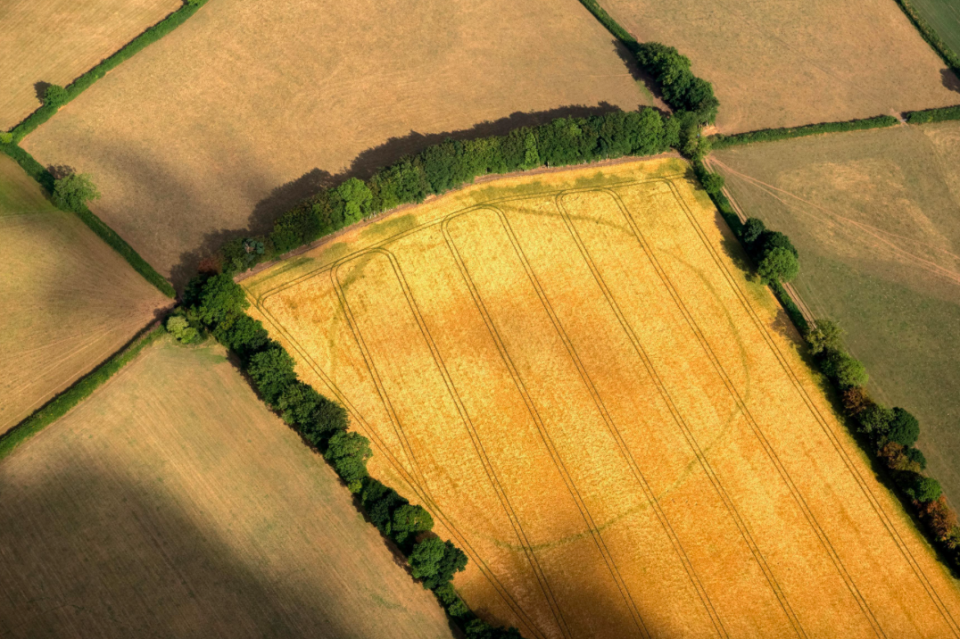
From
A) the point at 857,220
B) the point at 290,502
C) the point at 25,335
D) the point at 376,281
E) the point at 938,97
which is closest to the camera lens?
the point at 290,502

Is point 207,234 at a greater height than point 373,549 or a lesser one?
greater

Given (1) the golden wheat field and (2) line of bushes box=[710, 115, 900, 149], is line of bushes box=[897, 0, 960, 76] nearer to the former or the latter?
(2) line of bushes box=[710, 115, 900, 149]

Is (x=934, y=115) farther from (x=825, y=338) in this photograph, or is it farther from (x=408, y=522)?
(x=408, y=522)

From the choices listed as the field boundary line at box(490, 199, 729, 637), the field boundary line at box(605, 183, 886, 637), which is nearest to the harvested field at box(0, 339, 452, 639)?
the field boundary line at box(490, 199, 729, 637)

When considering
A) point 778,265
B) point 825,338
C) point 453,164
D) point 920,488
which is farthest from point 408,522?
point 920,488

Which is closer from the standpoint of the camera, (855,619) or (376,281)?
(855,619)

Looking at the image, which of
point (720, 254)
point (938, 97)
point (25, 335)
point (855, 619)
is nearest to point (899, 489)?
point (855, 619)

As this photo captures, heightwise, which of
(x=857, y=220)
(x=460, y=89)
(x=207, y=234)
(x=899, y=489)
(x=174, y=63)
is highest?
(x=174, y=63)

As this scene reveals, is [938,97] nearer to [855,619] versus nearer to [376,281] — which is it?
[855,619]

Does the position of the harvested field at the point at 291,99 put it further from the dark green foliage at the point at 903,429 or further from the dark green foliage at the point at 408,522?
the dark green foliage at the point at 903,429
